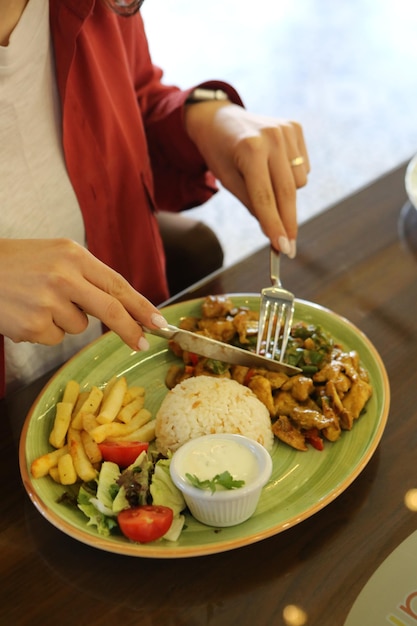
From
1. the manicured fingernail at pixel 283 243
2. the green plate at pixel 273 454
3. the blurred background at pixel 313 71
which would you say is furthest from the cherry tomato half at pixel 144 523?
the blurred background at pixel 313 71

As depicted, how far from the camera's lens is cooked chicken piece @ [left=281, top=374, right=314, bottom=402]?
144cm

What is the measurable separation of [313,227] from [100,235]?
56 cm

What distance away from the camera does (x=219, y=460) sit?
1.25 m

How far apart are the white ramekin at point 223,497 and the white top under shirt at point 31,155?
64cm

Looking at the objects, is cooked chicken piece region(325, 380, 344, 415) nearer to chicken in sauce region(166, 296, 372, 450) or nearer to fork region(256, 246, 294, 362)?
chicken in sauce region(166, 296, 372, 450)

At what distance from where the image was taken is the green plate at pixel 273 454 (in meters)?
1.17

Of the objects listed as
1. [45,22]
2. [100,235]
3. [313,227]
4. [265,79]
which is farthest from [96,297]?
[265,79]

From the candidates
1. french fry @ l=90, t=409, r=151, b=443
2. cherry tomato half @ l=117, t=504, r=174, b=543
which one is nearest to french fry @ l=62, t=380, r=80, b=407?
french fry @ l=90, t=409, r=151, b=443

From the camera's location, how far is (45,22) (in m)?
1.62

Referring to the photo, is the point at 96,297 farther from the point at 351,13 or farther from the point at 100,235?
the point at 351,13

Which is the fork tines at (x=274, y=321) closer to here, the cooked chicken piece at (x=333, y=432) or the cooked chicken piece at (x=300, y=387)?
the cooked chicken piece at (x=300, y=387)

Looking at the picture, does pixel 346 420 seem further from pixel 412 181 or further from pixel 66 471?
pixel 412 181

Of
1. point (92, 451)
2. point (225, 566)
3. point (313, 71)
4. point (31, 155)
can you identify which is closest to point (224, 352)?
point (92, 451)

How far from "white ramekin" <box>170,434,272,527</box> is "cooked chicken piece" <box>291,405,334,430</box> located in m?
0.16
